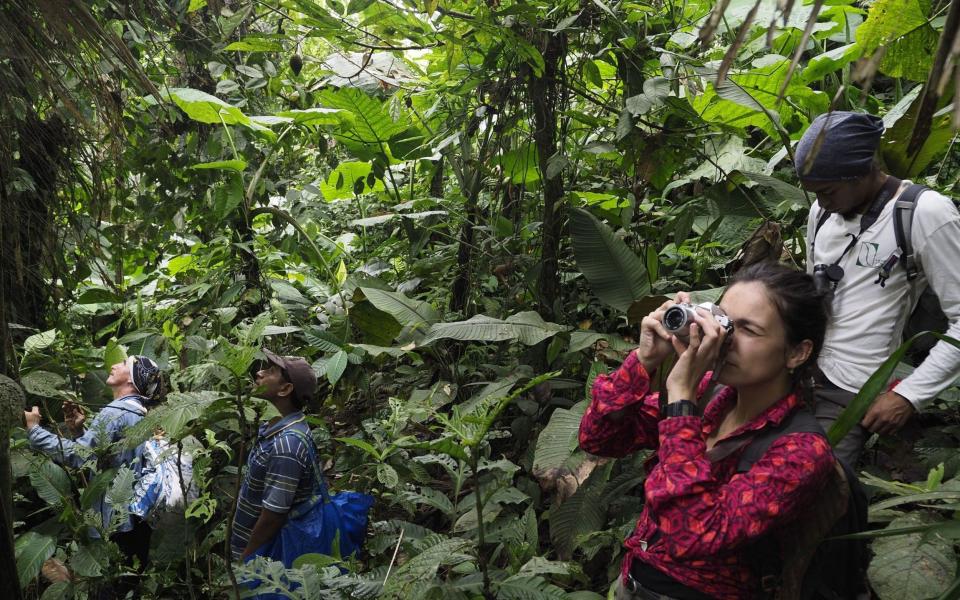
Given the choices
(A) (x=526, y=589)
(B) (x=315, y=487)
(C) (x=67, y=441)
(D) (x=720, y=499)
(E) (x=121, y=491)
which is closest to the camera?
(D) (x=720, y=499)

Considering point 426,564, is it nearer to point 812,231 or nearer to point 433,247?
point 812,231

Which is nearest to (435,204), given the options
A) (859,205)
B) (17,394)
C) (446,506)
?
(446,506)

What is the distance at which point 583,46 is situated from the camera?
3594 mm

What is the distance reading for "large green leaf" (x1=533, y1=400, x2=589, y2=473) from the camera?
2650 mm

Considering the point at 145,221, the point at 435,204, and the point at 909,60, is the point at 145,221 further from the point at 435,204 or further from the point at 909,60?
the point at 909,60

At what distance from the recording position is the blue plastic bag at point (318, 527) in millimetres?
2916

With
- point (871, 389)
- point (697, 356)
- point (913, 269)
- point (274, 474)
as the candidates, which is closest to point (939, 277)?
point (913, 269)

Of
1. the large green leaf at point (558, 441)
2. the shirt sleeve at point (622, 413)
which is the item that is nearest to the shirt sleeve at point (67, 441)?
the large green leaf at point (558, 441)

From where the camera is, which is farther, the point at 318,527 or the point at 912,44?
the point at 318,527

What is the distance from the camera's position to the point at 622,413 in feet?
6.41

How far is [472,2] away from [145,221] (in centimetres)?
207

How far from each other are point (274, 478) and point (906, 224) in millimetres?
2287

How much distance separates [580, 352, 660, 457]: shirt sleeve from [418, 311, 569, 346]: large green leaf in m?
1.13

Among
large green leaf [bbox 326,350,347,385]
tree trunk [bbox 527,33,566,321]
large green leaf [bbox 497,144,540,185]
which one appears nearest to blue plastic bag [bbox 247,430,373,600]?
large green leaf [bbox 326,350,347,385]
